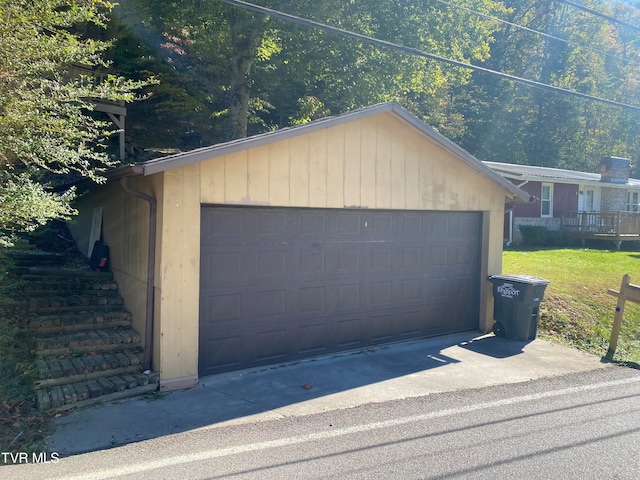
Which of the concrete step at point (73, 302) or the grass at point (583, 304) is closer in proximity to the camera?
the concrete step at point (73, 302)

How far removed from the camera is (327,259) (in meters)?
8.09

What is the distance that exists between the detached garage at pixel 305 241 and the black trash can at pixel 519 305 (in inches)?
20.9

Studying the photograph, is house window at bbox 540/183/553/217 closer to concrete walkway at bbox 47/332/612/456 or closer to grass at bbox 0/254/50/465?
concrete walkway at bbox 47/332/612/456

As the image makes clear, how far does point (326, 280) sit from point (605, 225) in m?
17.5

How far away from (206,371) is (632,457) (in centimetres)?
490

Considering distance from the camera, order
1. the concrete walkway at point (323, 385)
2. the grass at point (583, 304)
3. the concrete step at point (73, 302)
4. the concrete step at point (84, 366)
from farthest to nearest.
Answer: the grass at point (583, 304) → the concrete step at point (73, 302) → the concrete step at point (84, 366) → the concrete walkway at point (323, 385)

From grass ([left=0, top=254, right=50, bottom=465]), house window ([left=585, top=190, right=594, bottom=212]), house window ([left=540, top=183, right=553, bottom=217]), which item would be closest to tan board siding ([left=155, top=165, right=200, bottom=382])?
grass ([left=0, top=254, right=50, bottom=465])

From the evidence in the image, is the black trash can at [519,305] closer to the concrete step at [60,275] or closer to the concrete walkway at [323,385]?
the concrete walkway at [323,385]

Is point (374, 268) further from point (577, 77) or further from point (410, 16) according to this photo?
point (577, 77)

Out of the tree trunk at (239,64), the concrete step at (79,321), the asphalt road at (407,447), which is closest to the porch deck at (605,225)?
the tree trunk at (239,64)

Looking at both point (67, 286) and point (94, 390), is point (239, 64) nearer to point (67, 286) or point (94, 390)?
point (67, 286)

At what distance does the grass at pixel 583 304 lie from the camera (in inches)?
368

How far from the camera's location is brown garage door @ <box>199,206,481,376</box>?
7047mm

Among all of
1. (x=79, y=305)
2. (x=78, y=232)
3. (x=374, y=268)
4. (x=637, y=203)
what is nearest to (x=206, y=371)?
(x=79, y=305)
